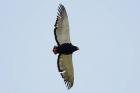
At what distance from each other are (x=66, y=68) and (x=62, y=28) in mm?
2335

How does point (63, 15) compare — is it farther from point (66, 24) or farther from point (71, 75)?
point (71, 75)

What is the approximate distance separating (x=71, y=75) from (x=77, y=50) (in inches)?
73.4

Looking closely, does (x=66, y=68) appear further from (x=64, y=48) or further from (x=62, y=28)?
(x=62, y=28)

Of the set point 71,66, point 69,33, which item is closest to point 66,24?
point 69,33

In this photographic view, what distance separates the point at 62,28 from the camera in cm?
2908

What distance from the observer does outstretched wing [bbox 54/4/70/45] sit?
28.7m

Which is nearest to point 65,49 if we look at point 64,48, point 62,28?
point 64,48

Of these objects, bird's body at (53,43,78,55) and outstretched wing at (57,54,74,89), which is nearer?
bird's body at (53,43,78,55)

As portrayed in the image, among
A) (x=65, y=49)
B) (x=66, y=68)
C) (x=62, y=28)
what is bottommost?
(x=66, y=68)

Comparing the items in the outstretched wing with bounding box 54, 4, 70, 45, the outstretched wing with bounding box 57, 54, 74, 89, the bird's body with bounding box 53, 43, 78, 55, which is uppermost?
the outstretched wing with bounding box 54, 4, 70, 45

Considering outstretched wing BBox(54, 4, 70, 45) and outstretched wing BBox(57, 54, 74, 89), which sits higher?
outstretched wing BBox(54, 4, 70, 45)

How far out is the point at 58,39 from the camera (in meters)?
28.6

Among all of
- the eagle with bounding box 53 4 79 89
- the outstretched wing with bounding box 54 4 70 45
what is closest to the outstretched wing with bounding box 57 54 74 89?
the eagle with bounding box 53 4 79 89

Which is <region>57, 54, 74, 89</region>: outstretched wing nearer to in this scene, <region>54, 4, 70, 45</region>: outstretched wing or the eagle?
the eagle
